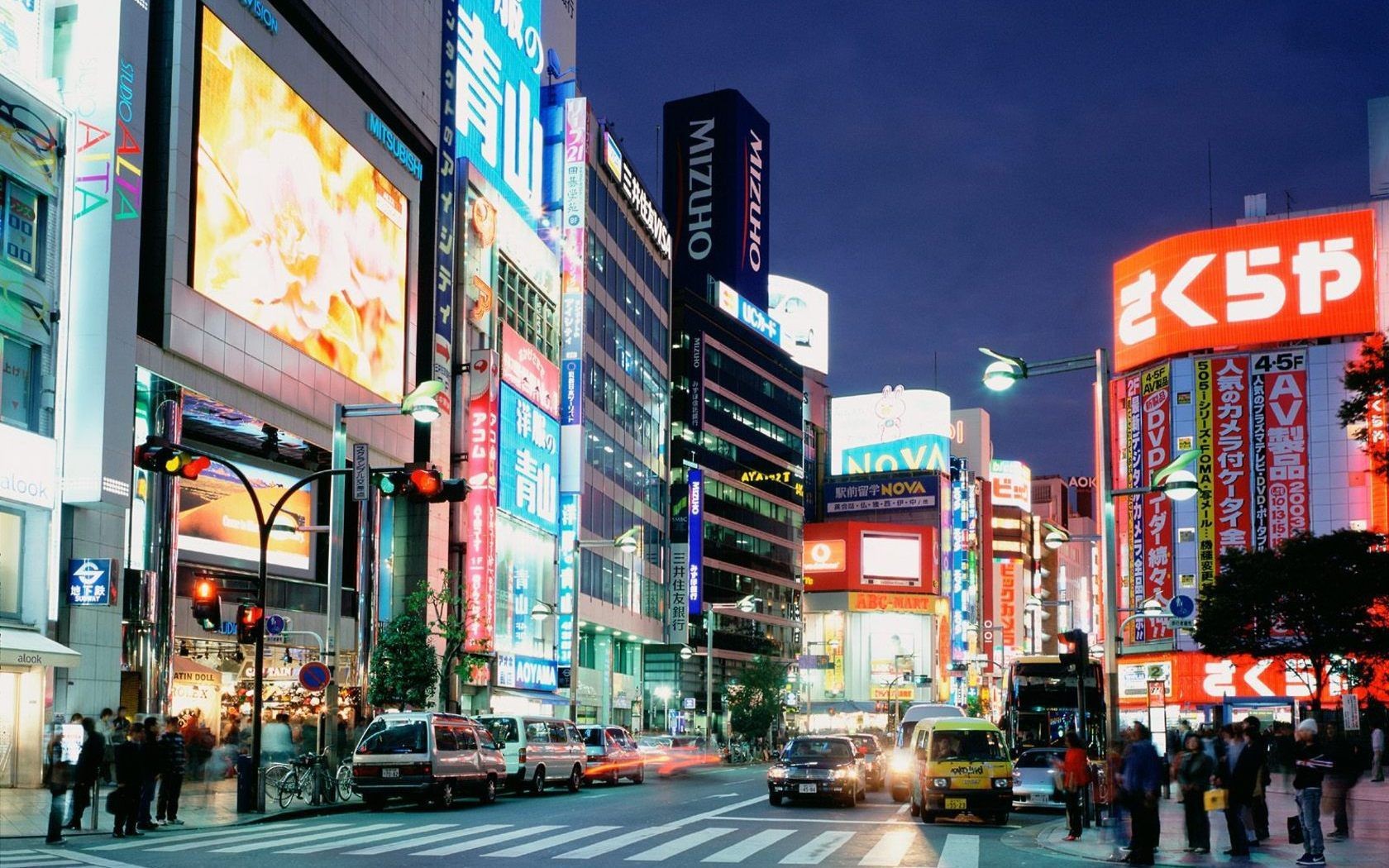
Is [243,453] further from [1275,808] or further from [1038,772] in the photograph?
[1275,808]

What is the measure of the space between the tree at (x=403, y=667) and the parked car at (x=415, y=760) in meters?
14.9

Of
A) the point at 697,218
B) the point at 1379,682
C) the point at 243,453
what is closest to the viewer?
the point at 243,453

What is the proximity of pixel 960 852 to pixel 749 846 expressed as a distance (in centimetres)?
296

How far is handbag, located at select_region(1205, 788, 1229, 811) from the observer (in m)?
19.9

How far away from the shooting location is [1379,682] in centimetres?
7788

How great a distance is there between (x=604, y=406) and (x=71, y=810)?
5905 centimetres

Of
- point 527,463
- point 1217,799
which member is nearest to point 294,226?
point 527,463

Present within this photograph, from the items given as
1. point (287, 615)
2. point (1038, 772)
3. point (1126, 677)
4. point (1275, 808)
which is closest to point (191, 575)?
point (287, 615)

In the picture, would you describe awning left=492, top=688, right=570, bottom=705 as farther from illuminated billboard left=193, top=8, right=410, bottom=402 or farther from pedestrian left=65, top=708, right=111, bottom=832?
pedestrian left=65, top=708, right=111, bottom=832

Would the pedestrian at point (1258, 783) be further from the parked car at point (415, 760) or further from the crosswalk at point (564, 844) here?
the parked car at point (415, 760)

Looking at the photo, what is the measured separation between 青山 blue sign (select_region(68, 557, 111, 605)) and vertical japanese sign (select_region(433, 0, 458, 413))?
2259cm

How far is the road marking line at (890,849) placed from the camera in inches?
742

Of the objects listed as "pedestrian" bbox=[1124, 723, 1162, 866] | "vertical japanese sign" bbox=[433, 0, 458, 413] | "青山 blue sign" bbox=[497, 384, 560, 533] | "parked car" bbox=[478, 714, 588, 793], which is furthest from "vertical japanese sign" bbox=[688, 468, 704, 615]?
"pedestrian" bbox=[1124, 723, 1162, 866]

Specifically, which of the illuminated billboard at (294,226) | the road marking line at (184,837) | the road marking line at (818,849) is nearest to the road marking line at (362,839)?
the road marking line at (184,837)
